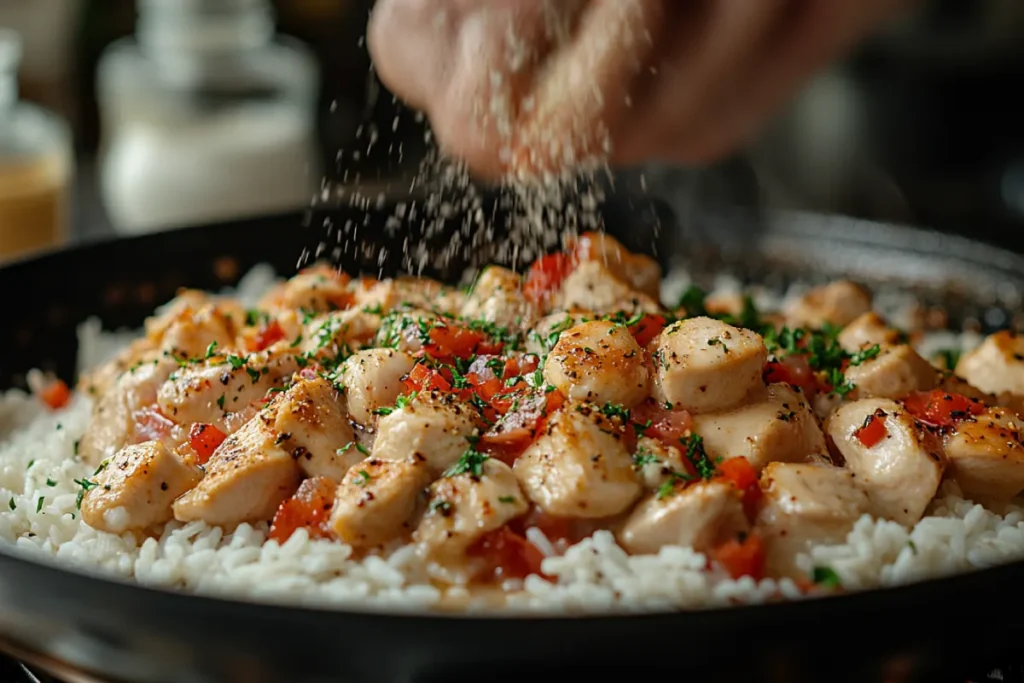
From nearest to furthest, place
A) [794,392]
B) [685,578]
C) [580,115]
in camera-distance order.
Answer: [685,578] < [794,392] < [580,115]

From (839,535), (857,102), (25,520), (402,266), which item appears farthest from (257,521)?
(857,102)

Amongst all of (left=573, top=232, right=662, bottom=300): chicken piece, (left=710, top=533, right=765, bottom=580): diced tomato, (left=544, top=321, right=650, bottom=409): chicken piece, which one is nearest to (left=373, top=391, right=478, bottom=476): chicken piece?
(left=544, top=321, right=650, bottom=409): chicken piece

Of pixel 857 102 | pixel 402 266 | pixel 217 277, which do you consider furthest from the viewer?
pixel 857 102

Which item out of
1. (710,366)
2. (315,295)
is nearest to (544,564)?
(710,366)

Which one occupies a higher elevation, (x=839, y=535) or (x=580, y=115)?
(x=580, y=115)

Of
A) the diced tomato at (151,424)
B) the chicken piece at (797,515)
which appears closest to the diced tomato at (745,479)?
the chicken piece at (797,515)

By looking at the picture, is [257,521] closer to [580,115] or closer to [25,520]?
[25,520]
